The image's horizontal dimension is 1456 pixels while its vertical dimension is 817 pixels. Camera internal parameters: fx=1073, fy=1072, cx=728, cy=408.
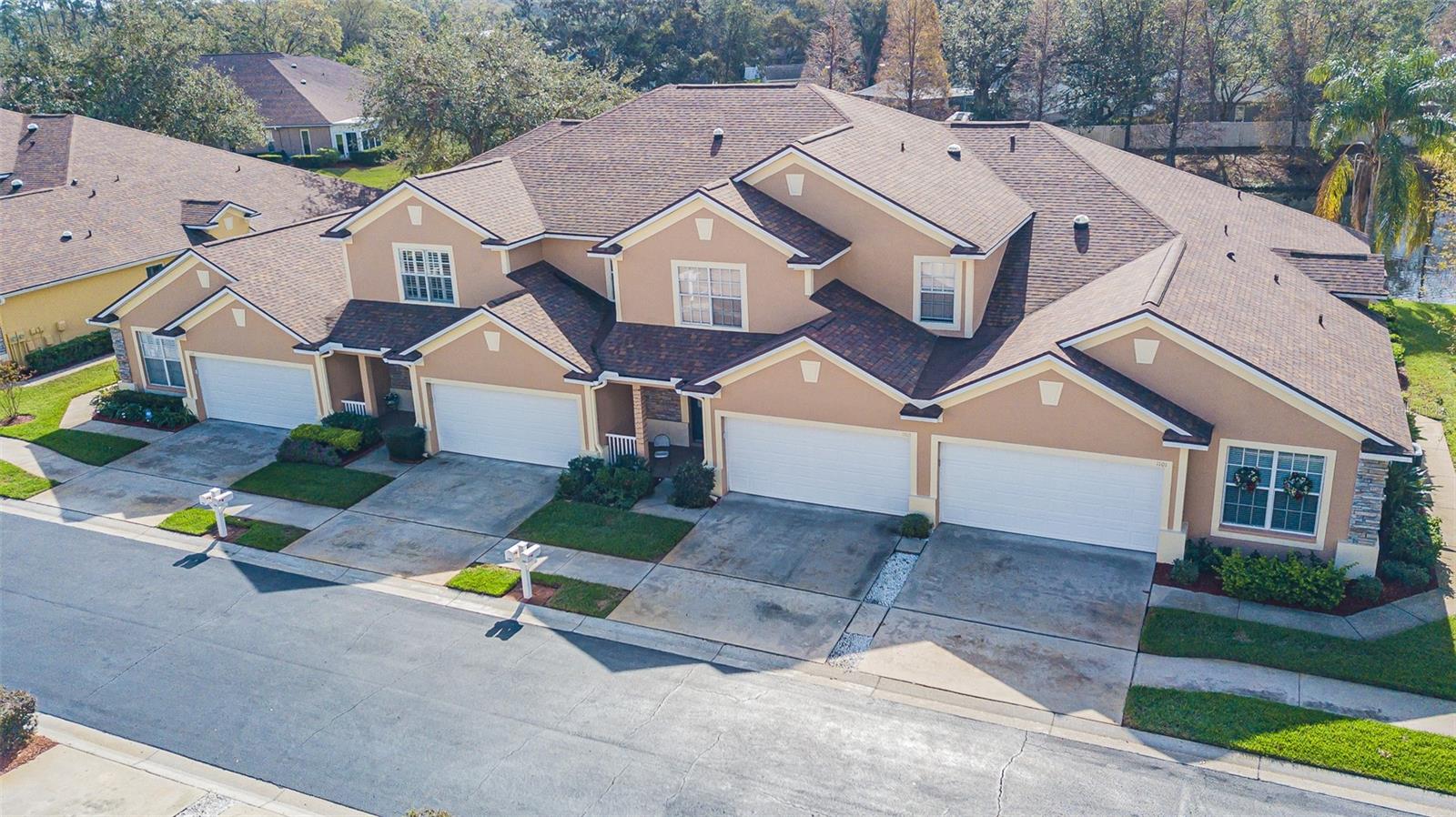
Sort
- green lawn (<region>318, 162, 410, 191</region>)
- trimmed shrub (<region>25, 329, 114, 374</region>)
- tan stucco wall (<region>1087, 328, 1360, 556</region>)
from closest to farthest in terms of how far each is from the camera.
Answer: tan stucco wall (<region>1087, 328, 1360, 556</region>)
trimmed shrub (<region>25, 329, 114, 374</region>)
green lawn (<region>318, 162, 410, 191</region>)

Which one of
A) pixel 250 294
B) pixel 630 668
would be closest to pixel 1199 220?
pixel 630 668

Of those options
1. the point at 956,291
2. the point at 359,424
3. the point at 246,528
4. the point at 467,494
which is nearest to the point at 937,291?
the point at 956,291

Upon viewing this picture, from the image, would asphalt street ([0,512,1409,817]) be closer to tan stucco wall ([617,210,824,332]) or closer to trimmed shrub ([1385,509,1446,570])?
trimmed shrub ([1385,509,1446,570])

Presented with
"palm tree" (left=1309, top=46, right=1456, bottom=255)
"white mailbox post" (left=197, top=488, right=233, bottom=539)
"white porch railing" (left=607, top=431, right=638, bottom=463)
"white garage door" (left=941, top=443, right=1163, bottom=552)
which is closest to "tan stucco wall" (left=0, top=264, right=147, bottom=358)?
"white mailbox post" (left=197, top=488, right=233, bottom=539)

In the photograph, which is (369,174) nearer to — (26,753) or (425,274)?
(425,274)

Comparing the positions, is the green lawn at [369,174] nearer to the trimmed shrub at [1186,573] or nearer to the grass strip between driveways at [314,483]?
the grass strip between driveways at [314,483]

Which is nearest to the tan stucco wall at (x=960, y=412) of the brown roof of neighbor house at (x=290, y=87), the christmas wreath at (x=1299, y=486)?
the christmas wreath at (x=1299, y=486)
